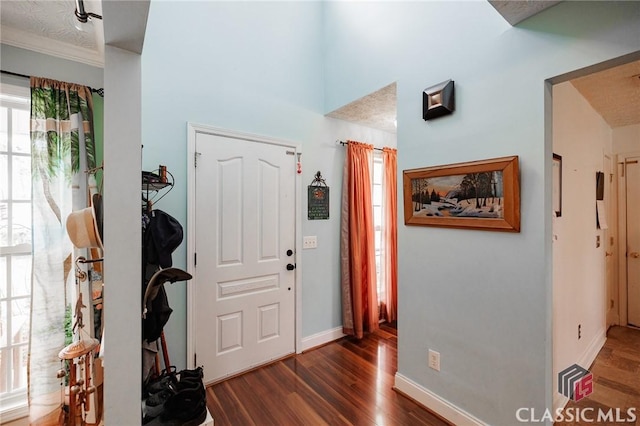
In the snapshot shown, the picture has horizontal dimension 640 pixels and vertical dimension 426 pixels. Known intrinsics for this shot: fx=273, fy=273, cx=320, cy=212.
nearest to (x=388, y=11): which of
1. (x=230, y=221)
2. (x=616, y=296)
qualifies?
(x=230, y=221)

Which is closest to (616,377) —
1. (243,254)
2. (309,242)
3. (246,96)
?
(309,242)

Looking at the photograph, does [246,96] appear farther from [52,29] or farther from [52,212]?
[52,212]

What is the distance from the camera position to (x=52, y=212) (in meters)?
1.84

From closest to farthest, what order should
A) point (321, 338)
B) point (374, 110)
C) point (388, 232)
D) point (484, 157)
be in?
point (484, 157) < point (374, 110) < point (321, 338) < point (388, 232)

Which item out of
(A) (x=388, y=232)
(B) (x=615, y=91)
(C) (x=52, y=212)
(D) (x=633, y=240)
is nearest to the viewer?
(C) (x=52, y=212)

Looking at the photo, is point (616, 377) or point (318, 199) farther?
point (318, 199)

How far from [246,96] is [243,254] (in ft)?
4.82

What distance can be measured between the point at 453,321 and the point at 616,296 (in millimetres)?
3215

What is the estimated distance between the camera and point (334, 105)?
290 centimetres

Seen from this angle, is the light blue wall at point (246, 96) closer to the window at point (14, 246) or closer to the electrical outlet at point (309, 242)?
the electrical outlet at point (309, 242)

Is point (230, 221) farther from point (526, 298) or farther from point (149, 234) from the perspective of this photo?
point (526, 298)

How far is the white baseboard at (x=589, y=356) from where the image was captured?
1957 millimetres

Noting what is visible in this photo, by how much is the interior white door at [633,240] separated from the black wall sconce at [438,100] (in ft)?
10.4

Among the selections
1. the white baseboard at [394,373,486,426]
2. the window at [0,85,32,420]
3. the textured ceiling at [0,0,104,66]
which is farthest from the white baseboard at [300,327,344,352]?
the textured ceiling at [0,0,104,66]
